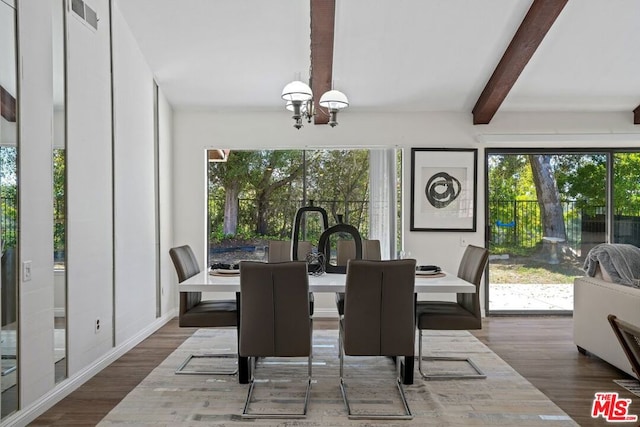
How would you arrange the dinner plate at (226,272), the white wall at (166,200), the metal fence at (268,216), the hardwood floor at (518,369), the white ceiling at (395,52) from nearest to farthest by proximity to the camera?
1. the hardwood floor at (518,369)
2. the dinner plate at (226,272)
3. the white ceiling at (395,52)
4. the white wall at (166,200)
5. the metal fence at (268,216)

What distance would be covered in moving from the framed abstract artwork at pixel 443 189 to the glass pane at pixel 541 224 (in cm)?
36

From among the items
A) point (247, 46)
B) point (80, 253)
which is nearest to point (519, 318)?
point (247, 46)

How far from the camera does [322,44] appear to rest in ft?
13.0

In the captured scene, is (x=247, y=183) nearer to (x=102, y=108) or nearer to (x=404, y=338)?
(x=102, y=108)

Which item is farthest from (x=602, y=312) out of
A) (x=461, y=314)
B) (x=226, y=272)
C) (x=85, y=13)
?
(x=85, y=13)

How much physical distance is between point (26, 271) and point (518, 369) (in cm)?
348

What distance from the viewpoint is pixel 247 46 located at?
4281mm

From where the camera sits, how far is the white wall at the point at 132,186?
12.8 ft

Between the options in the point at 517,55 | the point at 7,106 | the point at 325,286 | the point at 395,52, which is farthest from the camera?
the point at 395,52

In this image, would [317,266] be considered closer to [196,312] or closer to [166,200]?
[196,312]

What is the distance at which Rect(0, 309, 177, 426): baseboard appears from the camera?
8.48 feet

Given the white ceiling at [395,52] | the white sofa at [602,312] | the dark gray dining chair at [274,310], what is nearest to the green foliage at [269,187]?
the white ceiling at [395,52]

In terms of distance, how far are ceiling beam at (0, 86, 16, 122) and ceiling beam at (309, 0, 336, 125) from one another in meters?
2.15

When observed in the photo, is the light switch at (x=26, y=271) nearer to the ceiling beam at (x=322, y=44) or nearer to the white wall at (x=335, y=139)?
the ceiling beam at (x=322, y=44)
